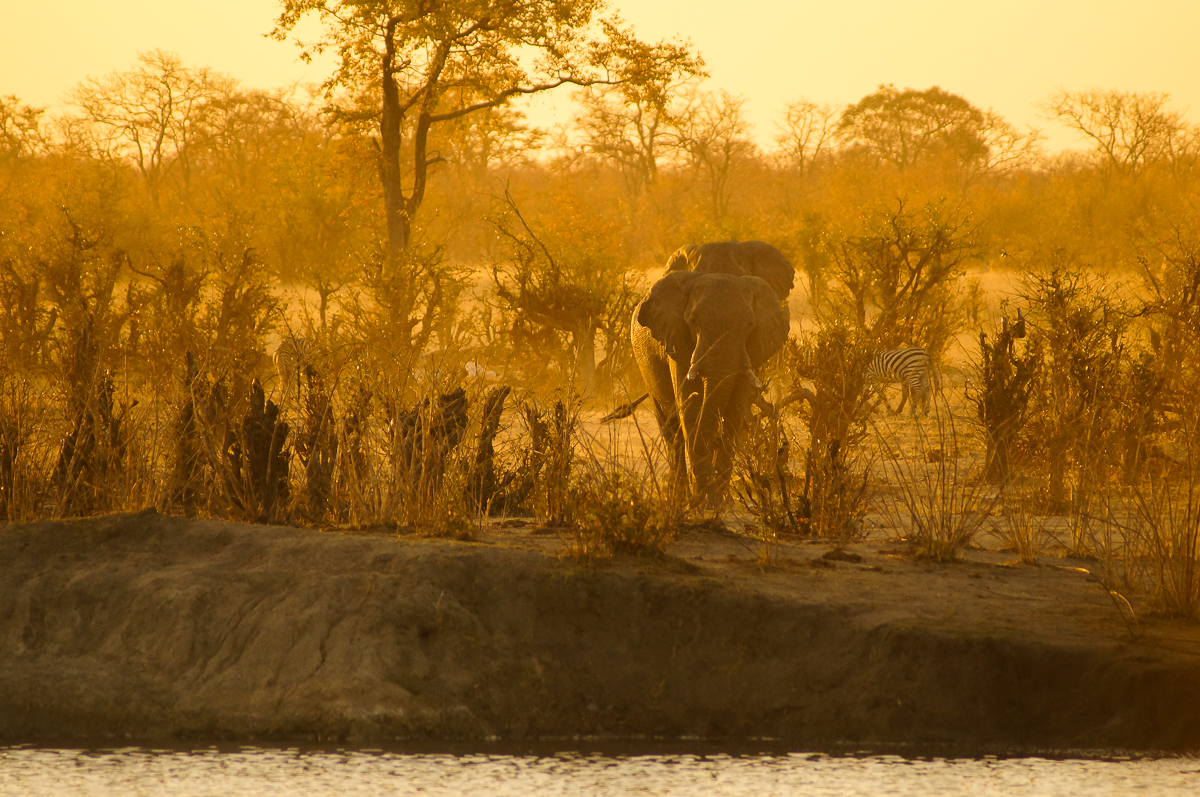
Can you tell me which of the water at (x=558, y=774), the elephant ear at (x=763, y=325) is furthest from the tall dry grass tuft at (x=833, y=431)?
the water at (x=558, y=774)

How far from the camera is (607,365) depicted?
18594mm

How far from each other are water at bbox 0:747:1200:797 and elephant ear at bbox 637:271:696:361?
5340mm

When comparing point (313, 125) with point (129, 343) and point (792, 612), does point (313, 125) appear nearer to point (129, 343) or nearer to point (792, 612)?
point (129, 343)

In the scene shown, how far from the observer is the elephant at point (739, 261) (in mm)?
11328

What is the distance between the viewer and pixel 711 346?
986 cm

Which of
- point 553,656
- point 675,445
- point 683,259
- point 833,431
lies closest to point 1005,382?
point 833,431

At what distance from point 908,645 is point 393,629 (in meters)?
2.18

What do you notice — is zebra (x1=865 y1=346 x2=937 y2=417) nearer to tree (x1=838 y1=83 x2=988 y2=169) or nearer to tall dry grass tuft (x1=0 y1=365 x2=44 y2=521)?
tall dry grass tuft (x1=0 y1=365 x2=44 y2=521)

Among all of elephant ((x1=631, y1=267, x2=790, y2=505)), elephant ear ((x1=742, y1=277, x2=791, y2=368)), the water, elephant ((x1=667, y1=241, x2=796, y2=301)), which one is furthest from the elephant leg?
the water

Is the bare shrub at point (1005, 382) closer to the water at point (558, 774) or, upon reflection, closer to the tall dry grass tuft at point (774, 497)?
the tall dry grass tuft at point (774, 497)

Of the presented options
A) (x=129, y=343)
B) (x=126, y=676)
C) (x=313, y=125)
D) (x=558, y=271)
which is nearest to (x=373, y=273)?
(x=558, y=271)

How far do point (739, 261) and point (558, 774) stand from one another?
23.3 feet

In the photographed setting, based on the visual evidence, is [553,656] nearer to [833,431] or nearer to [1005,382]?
[833,431]

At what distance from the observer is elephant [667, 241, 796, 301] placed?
37.2ft
